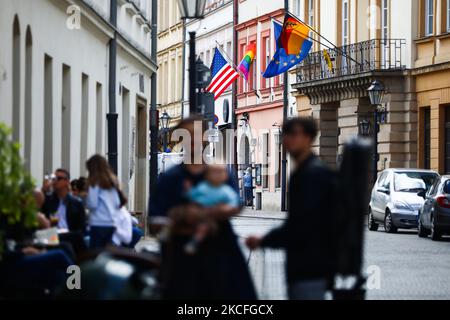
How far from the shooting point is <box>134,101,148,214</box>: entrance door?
3803cm

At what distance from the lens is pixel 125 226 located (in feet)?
→ 59.3

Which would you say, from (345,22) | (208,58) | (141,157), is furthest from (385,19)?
(208,58)

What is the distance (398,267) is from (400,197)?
1439 centimetres

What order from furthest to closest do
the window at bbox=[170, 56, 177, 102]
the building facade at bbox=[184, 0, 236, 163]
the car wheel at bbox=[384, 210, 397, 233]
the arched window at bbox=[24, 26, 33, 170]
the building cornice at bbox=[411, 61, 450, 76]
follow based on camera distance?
the window at bbox=[170, 56, 177, 102], the building facade at bbox=[184, 0, 236, 163], the building cornice at bbox=[411, 61, 450, 76], the car wheel at bbox=[384, 210, 397, 233], the arched window at bbox=[24, 26, 33, 170]

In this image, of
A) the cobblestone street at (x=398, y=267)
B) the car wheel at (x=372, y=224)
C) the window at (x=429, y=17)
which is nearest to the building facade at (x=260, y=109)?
the window at (x=429, y=17)

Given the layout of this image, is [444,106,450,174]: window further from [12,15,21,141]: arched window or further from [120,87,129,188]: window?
[12,15,21,141]: arched window

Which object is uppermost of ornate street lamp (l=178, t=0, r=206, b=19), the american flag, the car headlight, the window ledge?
the window ledge

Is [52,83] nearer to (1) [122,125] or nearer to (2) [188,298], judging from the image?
(1) [122,125]

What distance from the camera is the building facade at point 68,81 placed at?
826 inches

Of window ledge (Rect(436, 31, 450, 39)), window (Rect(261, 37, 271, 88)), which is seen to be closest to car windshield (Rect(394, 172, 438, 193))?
window ledge (Rect(436, 31, 450, 39))

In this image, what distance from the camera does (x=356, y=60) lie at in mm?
55781

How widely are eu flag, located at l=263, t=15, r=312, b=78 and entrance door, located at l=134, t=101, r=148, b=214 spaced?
1337cm

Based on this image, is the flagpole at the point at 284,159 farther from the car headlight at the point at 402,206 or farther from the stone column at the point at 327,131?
the car headlight at the point at 402,206
